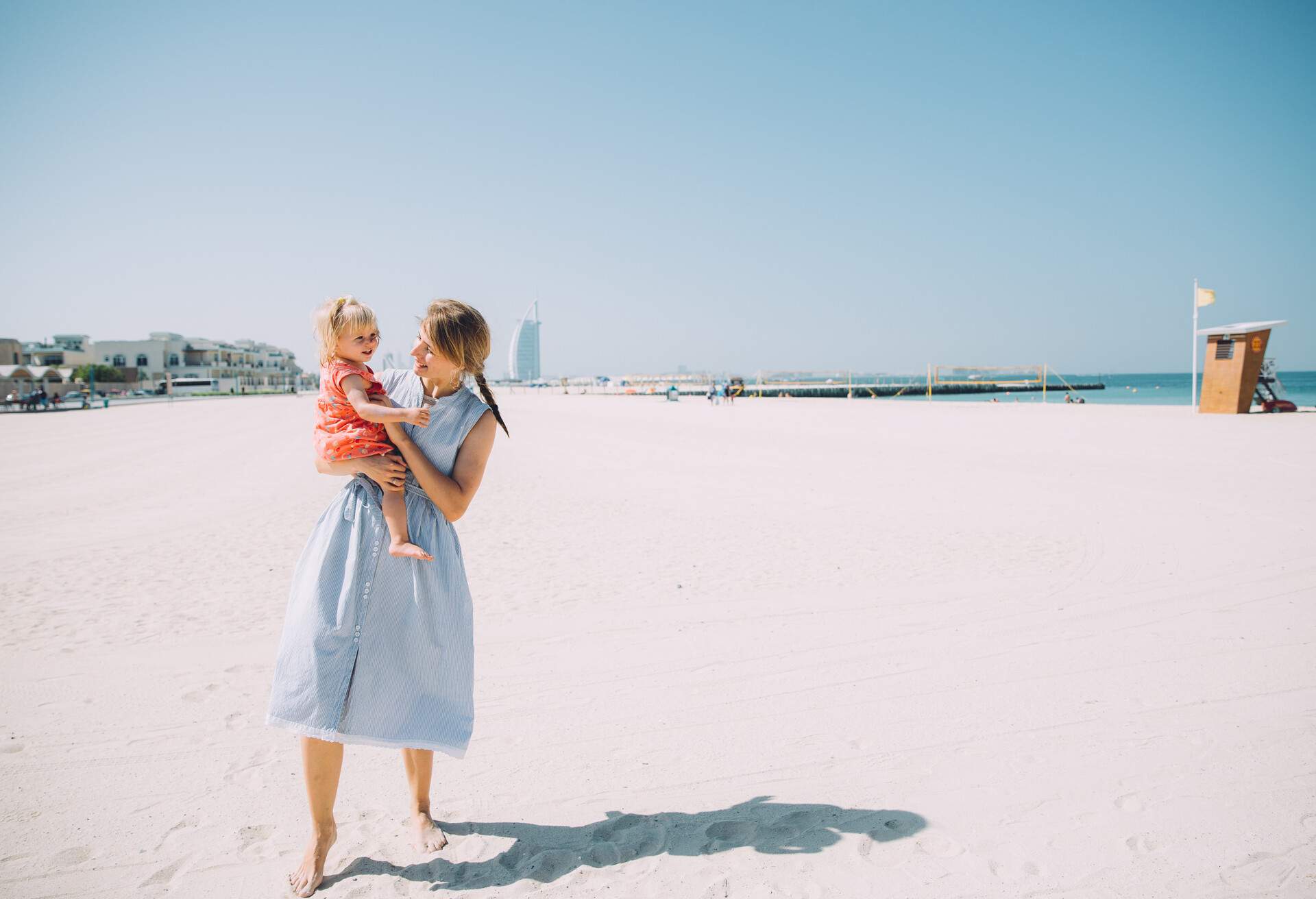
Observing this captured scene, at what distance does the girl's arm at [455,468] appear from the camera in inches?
83.4

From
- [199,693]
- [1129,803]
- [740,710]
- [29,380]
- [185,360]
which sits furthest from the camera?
[185,360]

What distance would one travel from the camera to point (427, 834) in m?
2.42

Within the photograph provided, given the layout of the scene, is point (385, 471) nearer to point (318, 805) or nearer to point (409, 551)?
point (409, 551)

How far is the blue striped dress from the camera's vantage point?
2.11 metres

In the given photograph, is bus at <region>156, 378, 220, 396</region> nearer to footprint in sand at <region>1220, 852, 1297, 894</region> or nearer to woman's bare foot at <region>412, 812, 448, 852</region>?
woman's bare foot at <region>412, 812, 448, 852</region>

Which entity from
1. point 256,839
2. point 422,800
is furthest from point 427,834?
point 256,839

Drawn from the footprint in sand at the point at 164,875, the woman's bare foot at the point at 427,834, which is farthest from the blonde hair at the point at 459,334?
the footprint in sand at the point at 164,875

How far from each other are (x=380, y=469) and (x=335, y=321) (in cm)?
49

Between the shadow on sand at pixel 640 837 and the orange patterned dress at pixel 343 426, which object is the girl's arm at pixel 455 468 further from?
the shadow on sand at pixel 640 837

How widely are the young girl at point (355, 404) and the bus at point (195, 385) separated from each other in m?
95.6

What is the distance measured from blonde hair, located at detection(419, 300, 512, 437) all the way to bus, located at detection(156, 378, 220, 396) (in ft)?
314

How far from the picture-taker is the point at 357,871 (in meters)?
2.29

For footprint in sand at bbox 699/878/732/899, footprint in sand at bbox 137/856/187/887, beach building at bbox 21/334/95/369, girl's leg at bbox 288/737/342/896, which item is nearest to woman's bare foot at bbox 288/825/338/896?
girl's leg at bbox 288/737/342/896

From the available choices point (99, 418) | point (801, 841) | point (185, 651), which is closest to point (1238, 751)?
point (801, 841)
